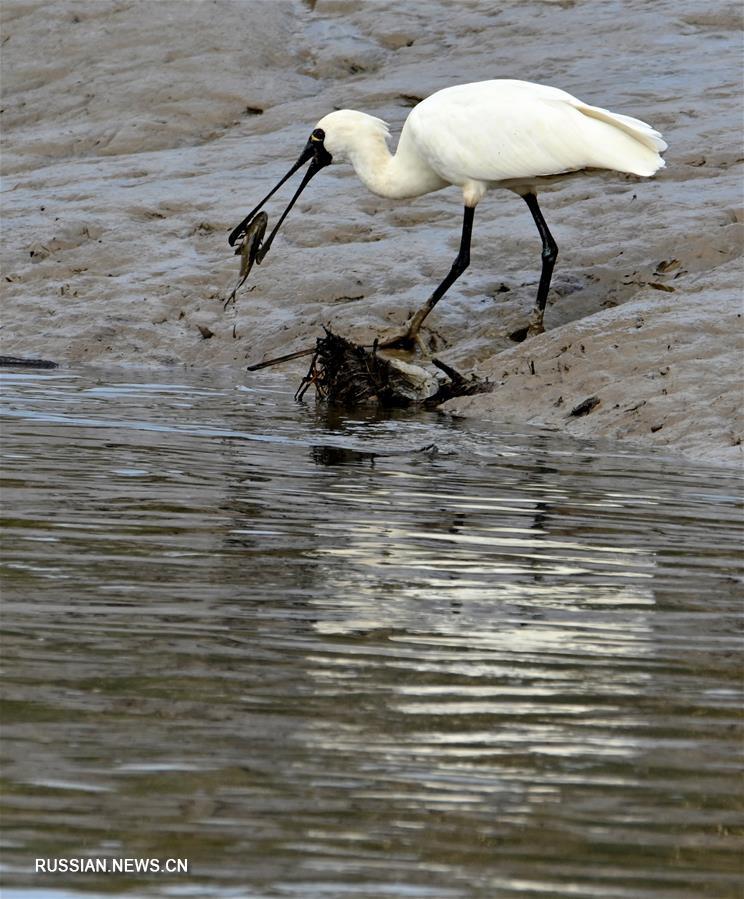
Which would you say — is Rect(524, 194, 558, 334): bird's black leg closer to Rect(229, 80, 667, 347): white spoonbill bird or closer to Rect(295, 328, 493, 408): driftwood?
Rect(229, 80, 667, 347): white spoonbill bird

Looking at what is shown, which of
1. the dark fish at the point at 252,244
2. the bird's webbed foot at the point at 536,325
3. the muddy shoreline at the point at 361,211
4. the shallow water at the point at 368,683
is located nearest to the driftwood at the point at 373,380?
the muddy shoreline at the point at 361,211

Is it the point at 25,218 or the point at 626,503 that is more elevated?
the point at 626,503

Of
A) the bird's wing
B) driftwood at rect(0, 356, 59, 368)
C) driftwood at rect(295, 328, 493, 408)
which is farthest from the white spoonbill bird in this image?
driftwood at rect(0, 356, 59, 368)

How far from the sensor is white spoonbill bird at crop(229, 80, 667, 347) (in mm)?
10680

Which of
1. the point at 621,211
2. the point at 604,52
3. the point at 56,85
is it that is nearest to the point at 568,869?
the point at 621,211

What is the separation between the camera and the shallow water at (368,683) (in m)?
2.67

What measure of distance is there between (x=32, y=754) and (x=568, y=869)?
0.97 metres

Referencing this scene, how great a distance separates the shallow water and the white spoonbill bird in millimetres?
4385

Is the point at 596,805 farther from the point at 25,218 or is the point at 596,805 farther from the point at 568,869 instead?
the point at 25,218

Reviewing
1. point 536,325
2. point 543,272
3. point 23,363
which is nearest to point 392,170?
point 543,272

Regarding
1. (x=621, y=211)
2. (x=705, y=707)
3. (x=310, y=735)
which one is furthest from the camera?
(x=621, y=211)

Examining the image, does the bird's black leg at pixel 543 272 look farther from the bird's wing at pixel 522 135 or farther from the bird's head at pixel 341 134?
the bird's head at pixel 341 134

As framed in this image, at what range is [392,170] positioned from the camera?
11547 mm

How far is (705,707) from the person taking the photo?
349 cm
